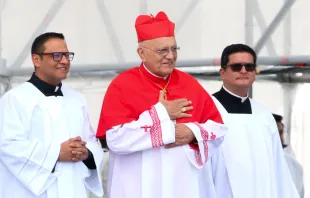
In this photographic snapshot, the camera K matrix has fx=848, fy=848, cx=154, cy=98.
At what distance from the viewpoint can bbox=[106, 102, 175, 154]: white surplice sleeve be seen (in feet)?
13.7

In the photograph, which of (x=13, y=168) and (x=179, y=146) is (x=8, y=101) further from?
(x=179, y=146)

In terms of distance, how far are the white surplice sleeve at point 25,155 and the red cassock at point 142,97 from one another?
0.30 metres

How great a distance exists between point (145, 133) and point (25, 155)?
0.64 meters

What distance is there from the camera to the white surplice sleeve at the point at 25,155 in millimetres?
4328

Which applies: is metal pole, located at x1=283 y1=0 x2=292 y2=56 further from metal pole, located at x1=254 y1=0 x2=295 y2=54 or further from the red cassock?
the red cassock

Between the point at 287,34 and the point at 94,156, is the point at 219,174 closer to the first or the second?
the point at 94,156

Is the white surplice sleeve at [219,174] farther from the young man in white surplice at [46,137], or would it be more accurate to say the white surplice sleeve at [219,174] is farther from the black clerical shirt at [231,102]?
the young man in white surplice at [46,137]

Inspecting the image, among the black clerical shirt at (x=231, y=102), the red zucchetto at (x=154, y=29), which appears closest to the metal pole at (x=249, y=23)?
the black clerical shirt at (x=231, y=102)

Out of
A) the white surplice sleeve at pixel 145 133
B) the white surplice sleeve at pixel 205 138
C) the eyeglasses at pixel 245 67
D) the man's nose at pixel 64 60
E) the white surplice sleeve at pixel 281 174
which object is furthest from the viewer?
the white surplice sleeve at pixel 281 174

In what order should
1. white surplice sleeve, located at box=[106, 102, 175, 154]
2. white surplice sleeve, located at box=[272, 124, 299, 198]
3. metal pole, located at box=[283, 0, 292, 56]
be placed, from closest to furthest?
1. white surplice sleeve, located at box=[106, 102, 175, 154]
2. white surplice sleeve, located at box=[272, 124, 299, 198]
3. metal pole, located at box=[283, 0, 292, 56]

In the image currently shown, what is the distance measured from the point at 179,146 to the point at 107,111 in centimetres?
41

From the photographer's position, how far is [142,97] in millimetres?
4324

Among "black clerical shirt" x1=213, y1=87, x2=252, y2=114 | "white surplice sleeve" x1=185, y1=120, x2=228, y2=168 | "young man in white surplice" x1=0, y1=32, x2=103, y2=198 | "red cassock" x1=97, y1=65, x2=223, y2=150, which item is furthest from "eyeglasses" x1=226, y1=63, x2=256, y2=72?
"young man in white surplice" x1=0, y1=32, x2=103, y2=198

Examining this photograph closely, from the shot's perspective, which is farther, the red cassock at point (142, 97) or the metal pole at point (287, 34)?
the metal pole at point (287, 34)
